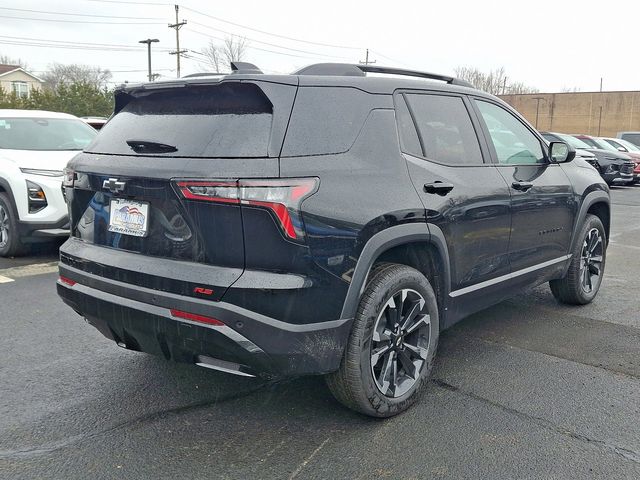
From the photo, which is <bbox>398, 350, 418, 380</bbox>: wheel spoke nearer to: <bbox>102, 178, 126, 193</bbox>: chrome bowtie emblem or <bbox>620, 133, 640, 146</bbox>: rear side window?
<bbox>102, 178, 126, 193</bbox>: chrome bowtie emblem

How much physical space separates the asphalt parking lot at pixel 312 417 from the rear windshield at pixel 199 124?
1.41m

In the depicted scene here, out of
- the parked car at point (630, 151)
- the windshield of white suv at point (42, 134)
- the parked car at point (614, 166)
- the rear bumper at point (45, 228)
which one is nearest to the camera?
the rear bumper at point (45, 228)

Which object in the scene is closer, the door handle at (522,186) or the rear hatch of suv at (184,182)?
the rear hatch of suv at (184,182)

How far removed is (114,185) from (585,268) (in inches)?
162

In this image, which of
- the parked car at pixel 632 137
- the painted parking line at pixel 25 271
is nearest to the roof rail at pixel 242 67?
the painted parking line at pixel 25 271

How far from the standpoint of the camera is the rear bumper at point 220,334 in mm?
2668

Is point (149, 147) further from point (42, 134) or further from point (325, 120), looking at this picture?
point (42, 134)

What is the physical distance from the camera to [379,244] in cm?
297

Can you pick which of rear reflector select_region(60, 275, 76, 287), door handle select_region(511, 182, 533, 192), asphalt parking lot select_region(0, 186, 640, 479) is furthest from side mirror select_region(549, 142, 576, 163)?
rear reflector select_region(60, 275, 76, 287)

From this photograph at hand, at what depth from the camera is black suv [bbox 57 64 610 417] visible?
267 cm

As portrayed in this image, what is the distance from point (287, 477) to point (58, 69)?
84.4 metres

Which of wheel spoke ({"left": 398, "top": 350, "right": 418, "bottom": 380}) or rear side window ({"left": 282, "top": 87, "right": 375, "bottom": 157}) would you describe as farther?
wheel spoke ({"left": 398, "top": 350, "right": 418, "bottom": 380})

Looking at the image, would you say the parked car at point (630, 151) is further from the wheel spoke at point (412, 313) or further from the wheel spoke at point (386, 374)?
the wheel spoke at point (386, 374)

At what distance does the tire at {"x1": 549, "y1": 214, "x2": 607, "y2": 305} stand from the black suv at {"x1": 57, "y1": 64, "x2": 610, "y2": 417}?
1680 millimetres
